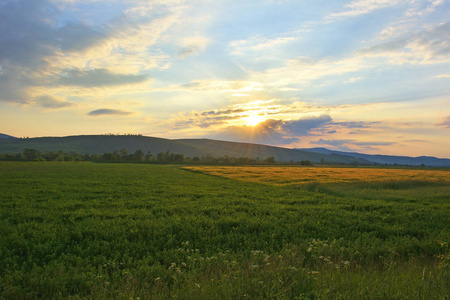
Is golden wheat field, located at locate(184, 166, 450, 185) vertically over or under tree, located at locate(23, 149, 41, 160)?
over

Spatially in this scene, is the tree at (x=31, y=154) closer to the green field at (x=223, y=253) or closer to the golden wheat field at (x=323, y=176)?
the golden wheat field at (x=323, y=176)

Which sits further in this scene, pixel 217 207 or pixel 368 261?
pixel 217 207

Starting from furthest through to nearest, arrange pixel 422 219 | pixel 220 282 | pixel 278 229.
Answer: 1. pixel 422 219
2. pixel 278 229
3. pixel 220 282

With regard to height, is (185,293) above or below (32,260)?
above

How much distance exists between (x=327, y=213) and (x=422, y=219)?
4.82 m

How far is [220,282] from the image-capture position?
555cm

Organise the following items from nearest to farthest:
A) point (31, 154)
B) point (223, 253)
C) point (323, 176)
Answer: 1. point (223, 253)
2. point (323, 176)
3. point (31, 154)

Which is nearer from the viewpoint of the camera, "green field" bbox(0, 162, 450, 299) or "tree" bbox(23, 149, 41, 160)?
"green field" bbox(0, 162, 450, 299)

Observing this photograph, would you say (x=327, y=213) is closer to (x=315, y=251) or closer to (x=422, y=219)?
(x=422, y=219)

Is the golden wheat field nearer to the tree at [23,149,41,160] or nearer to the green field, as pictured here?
the green field

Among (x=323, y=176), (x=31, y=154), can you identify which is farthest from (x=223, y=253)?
(x=31, y=154)

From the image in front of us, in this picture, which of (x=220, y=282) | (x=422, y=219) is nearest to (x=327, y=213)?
(x=422, y=219)

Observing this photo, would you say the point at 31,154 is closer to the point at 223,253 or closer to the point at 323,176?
the point at 323,176

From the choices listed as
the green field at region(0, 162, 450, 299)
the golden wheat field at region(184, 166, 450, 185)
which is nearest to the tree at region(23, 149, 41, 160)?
the golden wheat field at region(184, 166, 450, 185)
